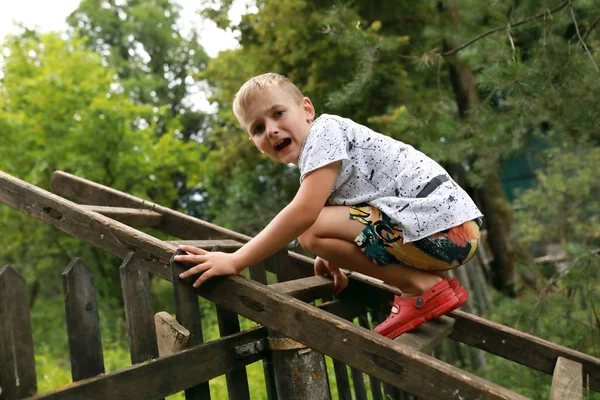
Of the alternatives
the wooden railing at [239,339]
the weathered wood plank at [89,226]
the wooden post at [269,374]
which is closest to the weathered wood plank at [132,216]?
the wooden railing at [239,339]

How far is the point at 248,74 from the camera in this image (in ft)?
25.1

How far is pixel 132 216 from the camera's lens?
2609 millimetres

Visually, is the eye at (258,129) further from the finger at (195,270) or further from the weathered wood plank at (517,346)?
the weathered wood plank at (517,346)

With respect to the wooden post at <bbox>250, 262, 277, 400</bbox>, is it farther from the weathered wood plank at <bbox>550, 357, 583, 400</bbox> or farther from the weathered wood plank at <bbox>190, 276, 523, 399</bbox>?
the weathered wood plank at <bbox>550, 357, 583, 400</bbox>

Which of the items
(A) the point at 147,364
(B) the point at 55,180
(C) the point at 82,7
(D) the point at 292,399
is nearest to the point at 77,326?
(A) the point at 147,364

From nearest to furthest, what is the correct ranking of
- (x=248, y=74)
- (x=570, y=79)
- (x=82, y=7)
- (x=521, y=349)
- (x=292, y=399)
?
(x=292, y=399)
(x=521, y=349)
(x=570, y=79)
(x=248, y=74)
(x=82, y=7)

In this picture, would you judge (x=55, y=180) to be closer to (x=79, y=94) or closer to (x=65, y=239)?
(x=79, y=94)

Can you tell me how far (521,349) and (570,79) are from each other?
1.52 metres

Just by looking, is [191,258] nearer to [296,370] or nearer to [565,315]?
[296,370]

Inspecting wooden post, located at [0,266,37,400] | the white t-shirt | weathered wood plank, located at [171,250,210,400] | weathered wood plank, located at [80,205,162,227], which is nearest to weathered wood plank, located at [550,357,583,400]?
the white t-shirt

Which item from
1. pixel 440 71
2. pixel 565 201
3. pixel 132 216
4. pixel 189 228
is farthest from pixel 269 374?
pixel 565 201

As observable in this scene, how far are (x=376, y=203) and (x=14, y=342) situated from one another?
1.23 metres

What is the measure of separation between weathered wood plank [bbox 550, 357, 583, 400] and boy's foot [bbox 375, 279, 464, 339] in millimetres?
411

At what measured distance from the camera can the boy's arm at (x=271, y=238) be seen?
1.83 metres
